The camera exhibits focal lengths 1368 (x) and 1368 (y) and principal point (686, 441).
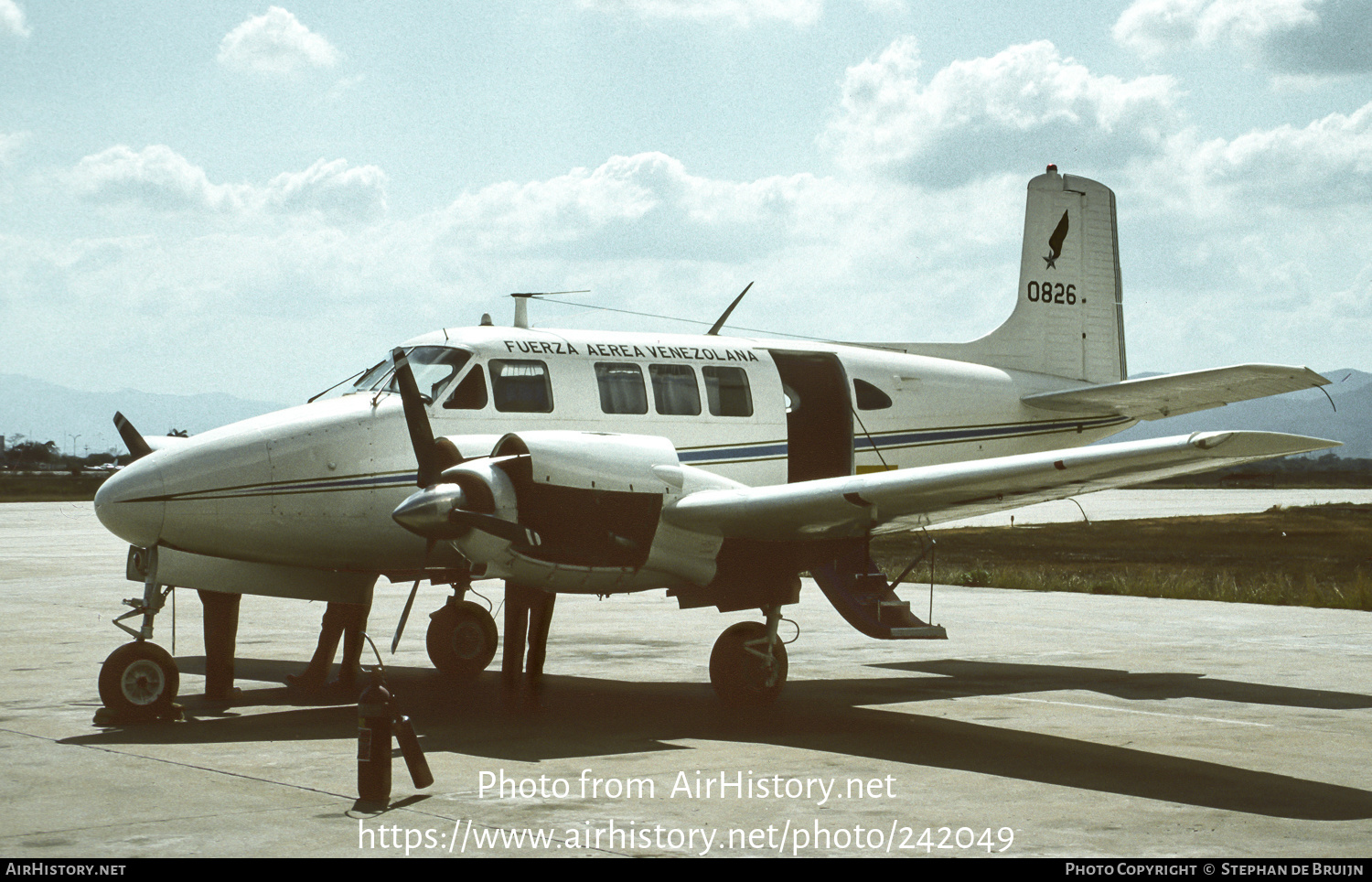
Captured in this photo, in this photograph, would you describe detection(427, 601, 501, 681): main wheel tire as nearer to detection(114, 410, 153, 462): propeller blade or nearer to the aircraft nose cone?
detection(114, 410, 153, 462): propeller blade

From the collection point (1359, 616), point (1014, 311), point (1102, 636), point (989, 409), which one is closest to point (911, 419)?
point (989, 409)

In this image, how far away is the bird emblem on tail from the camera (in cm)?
1766

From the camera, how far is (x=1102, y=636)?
18406 mm

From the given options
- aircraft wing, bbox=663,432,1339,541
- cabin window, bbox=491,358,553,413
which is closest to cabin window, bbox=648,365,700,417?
cabin window, bbox=491,358,553,413

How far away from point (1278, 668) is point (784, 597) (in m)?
6.22

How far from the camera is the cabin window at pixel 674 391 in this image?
13.4 metres

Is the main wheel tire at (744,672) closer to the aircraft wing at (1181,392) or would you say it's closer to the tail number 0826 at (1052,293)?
the aircraft wing at (1181,392)

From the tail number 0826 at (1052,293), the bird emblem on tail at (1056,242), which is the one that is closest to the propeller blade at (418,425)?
the tail number 0826 at (1052,293)

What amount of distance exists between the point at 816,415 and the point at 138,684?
7046 mm

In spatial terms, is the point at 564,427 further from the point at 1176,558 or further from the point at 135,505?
the point at 1176,558

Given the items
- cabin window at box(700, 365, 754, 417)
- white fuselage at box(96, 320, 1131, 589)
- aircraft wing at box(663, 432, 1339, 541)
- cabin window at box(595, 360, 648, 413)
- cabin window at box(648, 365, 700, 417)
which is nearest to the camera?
aircraft wing at box(663, 432, 1339, 541)

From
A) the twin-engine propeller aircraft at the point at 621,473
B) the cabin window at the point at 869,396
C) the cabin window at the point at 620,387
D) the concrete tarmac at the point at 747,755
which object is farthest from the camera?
the cabin window at the point at 869,396

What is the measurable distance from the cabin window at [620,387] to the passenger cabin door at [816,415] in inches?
67.8

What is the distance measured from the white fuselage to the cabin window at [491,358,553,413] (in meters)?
0.01
